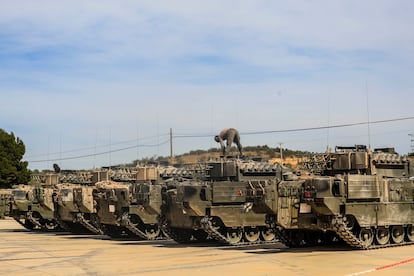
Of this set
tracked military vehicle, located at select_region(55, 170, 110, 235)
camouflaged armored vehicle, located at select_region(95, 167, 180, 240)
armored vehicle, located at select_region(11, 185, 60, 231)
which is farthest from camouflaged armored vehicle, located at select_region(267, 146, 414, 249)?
armored vehicle, located at select_region(11, 185, 60, 231)

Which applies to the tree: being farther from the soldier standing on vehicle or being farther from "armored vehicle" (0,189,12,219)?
the soldier standing on vehicle

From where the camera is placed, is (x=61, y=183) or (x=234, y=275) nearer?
(x=234, y=275)

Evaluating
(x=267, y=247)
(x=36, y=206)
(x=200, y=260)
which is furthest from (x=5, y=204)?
(x=200, y=260)

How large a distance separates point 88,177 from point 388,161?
19.9m

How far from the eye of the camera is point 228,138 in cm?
3159

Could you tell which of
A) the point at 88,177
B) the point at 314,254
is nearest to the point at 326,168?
the point at 314,254

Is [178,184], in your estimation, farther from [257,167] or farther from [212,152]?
[212,152]

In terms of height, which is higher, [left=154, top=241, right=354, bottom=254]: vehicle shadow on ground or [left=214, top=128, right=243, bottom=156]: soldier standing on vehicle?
[left=214, top=128, right=243, bottom=156]: soldier standing on vehicle

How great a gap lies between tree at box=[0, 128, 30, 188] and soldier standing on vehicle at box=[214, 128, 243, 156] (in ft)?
123

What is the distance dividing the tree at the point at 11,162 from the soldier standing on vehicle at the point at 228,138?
37.5m

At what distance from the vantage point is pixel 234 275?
15422 millimetres

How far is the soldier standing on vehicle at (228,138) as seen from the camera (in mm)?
31531

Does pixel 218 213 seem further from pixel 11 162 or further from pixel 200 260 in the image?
pixel 11 162

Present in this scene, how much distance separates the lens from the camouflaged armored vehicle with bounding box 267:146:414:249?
66.9 feet
